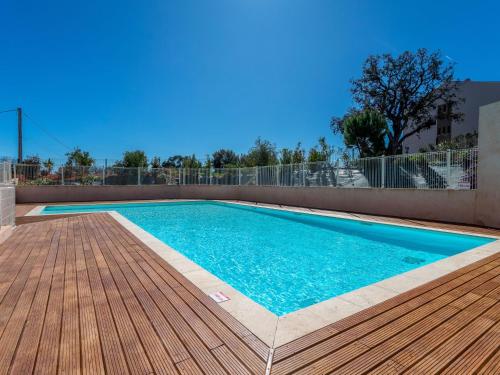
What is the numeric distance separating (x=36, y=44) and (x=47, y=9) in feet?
11.2

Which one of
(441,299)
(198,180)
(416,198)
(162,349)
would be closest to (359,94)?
(198,180)

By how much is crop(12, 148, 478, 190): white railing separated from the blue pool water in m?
2.32

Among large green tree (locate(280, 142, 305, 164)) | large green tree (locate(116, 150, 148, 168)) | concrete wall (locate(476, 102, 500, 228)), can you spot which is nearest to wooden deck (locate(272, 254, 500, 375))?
concrete wall (locate(476, 102, 500, 228))

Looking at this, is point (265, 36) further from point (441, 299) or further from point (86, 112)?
point (86, 112)

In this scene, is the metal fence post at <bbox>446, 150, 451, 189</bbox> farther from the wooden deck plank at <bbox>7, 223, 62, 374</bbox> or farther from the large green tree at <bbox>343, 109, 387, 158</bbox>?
the large green tree at <bbox>343, 109, 387, 158</bbox>

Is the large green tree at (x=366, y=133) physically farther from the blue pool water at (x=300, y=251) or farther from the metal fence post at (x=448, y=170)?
the blue pool water at (x=300, y=251)

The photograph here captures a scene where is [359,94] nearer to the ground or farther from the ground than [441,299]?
farther from the ground

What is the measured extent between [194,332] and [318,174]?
10692 millimetres

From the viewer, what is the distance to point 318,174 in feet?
39.2

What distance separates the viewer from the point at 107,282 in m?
2.97

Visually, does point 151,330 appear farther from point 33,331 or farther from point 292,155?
point 292,155

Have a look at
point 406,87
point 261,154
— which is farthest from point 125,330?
point 406,87

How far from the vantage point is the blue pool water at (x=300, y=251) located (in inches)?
158

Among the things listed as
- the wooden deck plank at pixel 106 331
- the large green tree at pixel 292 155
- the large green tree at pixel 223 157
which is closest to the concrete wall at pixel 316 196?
the large green tree at pixel 292 155
